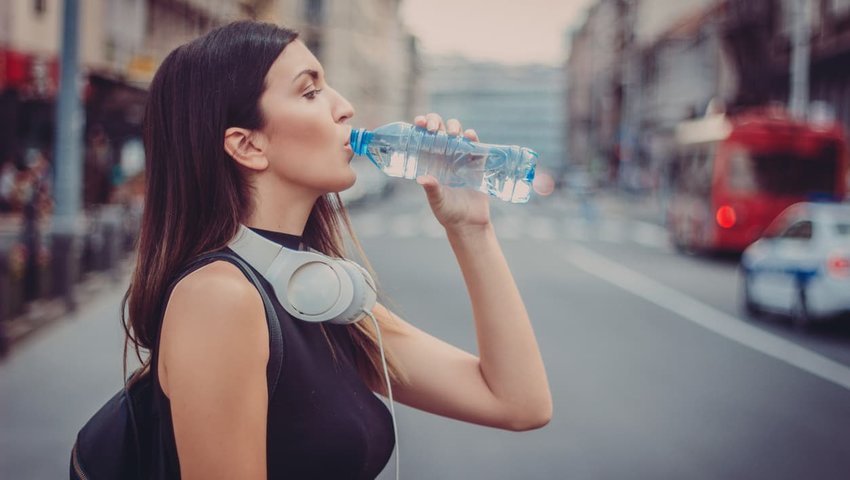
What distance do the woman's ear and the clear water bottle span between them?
0.19 m

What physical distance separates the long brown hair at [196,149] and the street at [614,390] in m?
0.60

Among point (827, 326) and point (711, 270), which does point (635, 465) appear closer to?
point (827, 326)

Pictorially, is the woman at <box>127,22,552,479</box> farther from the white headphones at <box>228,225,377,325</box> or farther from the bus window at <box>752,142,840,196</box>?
the bus window at <box>752,142,840,196</box>

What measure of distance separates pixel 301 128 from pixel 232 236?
234 millimetres

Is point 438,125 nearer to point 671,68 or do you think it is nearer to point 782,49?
point 782,49

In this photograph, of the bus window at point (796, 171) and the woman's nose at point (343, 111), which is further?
the bus window at point (796, 171)

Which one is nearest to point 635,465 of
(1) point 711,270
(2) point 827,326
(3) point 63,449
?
(3) point 63,449

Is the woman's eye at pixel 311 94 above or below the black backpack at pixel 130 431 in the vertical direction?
above

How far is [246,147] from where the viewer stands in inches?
78.3

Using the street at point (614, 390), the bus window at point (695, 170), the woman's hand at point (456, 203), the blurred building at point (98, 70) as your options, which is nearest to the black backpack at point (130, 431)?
the woman's hand at point (456, 203)

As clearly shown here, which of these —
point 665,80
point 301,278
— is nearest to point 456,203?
point 301,278

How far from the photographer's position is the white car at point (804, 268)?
40.3 ft

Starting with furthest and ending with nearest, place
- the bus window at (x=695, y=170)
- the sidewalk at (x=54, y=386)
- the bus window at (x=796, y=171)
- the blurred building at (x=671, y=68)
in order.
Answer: the blurred building at (x=671, y=68), the bus window at (x=695, y=170), the bus window at (x=796, y=171), the sidewalk at (x=54, y=386)

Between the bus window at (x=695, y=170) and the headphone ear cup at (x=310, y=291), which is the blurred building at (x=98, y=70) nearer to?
the headphone ear cup at (x=310, y=291)
